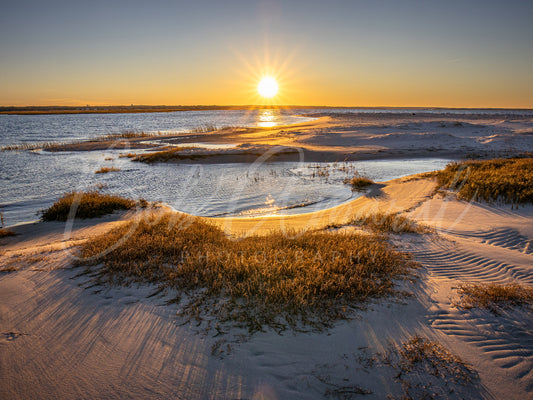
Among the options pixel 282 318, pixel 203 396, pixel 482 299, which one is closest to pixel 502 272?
pixel 482 299

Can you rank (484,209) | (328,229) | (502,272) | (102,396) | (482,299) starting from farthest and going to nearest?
(484,209) → (328,229) → (502,272) → (482,299) → (102,396)

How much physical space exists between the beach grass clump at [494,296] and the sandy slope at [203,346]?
19 cm

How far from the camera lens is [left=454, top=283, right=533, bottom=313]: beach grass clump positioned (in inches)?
172

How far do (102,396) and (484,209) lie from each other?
37.8 ft

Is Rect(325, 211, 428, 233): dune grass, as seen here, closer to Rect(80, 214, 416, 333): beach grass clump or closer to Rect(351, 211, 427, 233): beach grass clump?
Rect(351, 211, 427, 233): beach grass clump

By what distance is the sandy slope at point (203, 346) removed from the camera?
303 centimetres

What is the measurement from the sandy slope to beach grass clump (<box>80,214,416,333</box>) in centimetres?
29

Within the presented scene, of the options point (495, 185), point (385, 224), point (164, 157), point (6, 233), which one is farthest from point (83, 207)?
point (495, 185)

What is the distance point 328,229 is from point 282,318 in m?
4.53

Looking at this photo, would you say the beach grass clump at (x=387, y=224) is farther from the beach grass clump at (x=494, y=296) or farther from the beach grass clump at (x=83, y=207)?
the beach grass clump at (x=83, y=207)

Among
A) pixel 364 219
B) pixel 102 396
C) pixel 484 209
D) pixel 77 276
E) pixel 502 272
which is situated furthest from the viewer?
pixel 484 209

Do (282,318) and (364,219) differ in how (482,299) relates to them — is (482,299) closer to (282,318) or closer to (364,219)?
(282,318)

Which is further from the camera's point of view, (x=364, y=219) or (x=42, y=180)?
(x=42, y=180)

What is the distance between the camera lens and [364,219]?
8.62 metres
